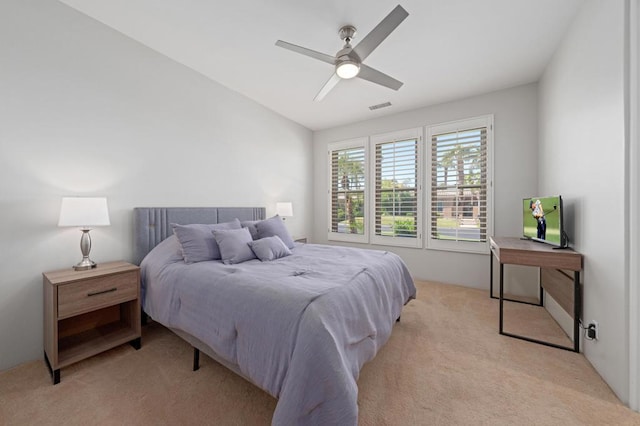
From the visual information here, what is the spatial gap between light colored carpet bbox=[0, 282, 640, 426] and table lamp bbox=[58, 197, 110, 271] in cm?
83

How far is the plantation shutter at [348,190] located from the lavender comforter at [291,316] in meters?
2.38

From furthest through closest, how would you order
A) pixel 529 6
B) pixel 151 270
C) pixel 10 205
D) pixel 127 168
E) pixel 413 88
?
pixel 413 88
pixel 127 168
pixel 151 270
pixel 529 6
pixel 10 205

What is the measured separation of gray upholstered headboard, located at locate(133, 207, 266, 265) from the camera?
2439mm

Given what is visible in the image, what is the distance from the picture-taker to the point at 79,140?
2137 millimetres

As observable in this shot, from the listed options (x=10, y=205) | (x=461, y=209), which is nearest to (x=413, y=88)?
(x=461, y=209)

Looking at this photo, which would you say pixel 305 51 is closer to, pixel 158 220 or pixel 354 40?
pixel 354 40

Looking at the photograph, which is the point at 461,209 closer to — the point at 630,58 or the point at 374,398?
A: the point at 630,58

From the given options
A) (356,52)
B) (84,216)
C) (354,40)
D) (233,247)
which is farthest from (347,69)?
(84,216)

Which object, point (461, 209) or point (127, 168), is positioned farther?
point (461, 209)

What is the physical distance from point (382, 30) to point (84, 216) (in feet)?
8.77

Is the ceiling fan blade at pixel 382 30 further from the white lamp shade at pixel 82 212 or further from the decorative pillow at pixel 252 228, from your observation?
the white lamp shade at pixel 82 212

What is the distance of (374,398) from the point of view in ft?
5.01

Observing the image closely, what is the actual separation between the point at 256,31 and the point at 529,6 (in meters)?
2.33

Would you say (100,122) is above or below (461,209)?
above
